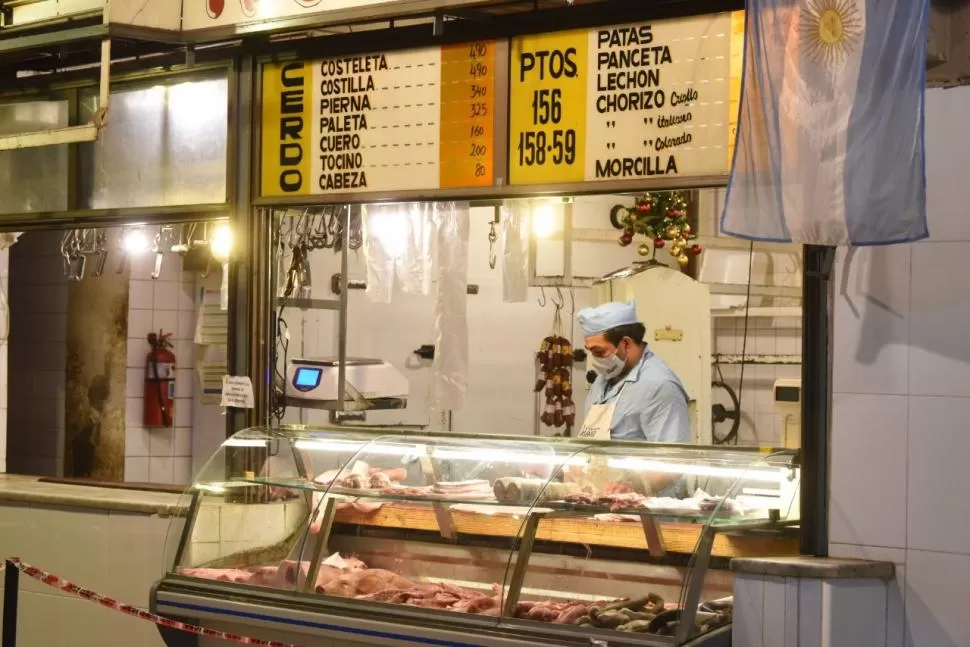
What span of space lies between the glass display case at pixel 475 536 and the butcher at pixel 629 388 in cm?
133

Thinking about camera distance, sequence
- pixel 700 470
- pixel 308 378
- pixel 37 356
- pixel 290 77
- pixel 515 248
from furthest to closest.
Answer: pixel 37 356 → pixel 308 378 → pixel 515 248 → pixel 290 77 → pixel 700 470

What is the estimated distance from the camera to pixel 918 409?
191 inches

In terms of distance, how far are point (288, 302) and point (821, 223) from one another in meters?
3.66

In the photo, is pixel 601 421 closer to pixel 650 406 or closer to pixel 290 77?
pixel 650 406

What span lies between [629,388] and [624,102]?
2242 mm

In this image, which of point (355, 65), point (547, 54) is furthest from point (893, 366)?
point (355, 65)

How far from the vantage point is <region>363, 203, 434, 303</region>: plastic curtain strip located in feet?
25.4

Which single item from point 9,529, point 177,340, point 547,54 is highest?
point 547,54

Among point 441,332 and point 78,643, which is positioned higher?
point 441,332

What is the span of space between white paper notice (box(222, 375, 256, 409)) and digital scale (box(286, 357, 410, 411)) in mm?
998

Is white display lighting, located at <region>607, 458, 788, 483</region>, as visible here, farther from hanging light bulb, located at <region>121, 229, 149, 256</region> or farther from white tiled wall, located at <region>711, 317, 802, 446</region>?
white tiled wall, located at <region>711, 317, 802, 446</region>

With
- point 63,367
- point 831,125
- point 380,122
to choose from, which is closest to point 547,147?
point 380,122

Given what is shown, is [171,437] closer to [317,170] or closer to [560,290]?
[560,290]

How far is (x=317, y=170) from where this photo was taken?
22.5 ft
